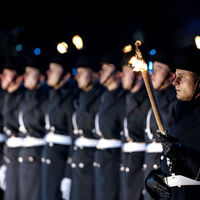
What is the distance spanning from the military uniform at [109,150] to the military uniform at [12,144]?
72.3 inches

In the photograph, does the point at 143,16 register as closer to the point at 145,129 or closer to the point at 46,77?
the point at 46,77

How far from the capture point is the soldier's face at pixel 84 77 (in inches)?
331

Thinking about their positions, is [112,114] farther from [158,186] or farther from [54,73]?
[158,186]

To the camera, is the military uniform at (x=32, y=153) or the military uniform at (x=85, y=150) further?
the military uniform at (x=32, y=153)

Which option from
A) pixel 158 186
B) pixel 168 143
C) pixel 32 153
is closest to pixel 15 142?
pixel 32 153

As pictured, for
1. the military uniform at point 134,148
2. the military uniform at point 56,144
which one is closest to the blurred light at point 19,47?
the military uniform at point 56,144

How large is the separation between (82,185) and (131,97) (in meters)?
1.53

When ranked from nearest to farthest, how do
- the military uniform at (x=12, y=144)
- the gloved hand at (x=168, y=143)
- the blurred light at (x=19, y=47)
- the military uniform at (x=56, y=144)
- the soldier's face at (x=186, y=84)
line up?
the gloved hand at (x=168, y=143) < the soldier's face at (x=186, y=84) < the military uniform at (x=56, y=144) < the military uniform at (x=12, y=144) < the blurred light at (x=19, y=47)

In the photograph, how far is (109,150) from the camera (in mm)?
7867

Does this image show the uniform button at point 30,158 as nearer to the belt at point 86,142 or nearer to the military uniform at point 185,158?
the belt at point 86,142

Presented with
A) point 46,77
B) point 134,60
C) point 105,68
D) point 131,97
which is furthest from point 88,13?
point 134,60

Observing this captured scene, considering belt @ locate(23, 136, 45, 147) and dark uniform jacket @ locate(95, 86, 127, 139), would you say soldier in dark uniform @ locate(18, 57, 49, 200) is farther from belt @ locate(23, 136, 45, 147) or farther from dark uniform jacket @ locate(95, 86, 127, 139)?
dark uniform jacket @ locate(95, 86, 127, 139)

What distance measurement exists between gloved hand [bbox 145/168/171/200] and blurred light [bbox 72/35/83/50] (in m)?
3.54

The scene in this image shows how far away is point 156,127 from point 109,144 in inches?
47.8
